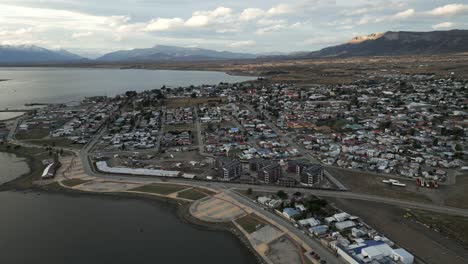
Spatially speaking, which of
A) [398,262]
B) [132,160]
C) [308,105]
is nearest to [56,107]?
[132,160]

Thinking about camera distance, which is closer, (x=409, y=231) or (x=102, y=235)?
(x=409, y=231)

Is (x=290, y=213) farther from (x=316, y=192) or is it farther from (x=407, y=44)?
(x=407, y=44)

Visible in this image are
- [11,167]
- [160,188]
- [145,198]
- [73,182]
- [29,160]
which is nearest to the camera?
[145,198]

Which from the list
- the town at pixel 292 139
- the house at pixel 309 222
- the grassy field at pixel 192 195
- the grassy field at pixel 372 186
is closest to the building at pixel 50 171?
the town at pixel 292 139

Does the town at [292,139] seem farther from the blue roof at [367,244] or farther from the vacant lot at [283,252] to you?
the vacant lot at [283,252]

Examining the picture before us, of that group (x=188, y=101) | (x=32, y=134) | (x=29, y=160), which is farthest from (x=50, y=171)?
(x=188, y=101)

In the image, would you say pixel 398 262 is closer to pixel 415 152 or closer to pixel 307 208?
pixel 307 208
